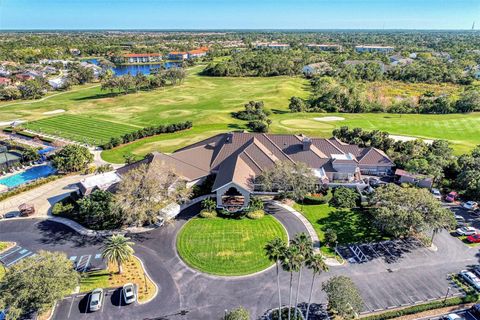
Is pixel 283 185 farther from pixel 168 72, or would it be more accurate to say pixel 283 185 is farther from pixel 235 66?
pixel 235 66

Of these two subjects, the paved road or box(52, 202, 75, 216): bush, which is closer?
the paved road

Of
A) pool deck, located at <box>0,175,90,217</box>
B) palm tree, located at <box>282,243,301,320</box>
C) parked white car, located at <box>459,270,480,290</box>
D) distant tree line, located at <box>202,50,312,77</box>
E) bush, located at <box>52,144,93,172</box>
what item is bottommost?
parked white car, located at <box>459,270,480,290</box>

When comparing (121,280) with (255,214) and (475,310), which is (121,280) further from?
(475,310)

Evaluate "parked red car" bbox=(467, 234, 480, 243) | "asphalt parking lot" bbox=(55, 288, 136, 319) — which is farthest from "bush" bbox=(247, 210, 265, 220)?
"parked red car" bbox=(467, 234, 480, 243)

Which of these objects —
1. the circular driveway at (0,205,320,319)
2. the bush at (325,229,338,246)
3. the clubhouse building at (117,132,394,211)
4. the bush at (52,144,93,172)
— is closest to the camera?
the circular driveway at (0,205,320,319)

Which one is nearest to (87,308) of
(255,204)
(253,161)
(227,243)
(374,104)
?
(227,243)

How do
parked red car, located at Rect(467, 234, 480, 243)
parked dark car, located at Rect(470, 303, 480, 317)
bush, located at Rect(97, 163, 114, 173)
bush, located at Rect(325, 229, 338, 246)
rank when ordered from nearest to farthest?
parked dark car, located at Rect(470, 303, 480, 317)
bush, located at Rect(325, 229, 338, 246)
parked red car, located at Rect(467, 234, 480, 243)
bush, located at Rect(97, 163, 114, 173)

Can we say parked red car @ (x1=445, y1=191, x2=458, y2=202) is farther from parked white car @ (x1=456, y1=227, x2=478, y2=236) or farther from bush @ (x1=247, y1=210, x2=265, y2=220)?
bush @ (x1=247, y1=210, x2=265, y2=220)

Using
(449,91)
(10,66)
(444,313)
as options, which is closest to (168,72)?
(10,66)
